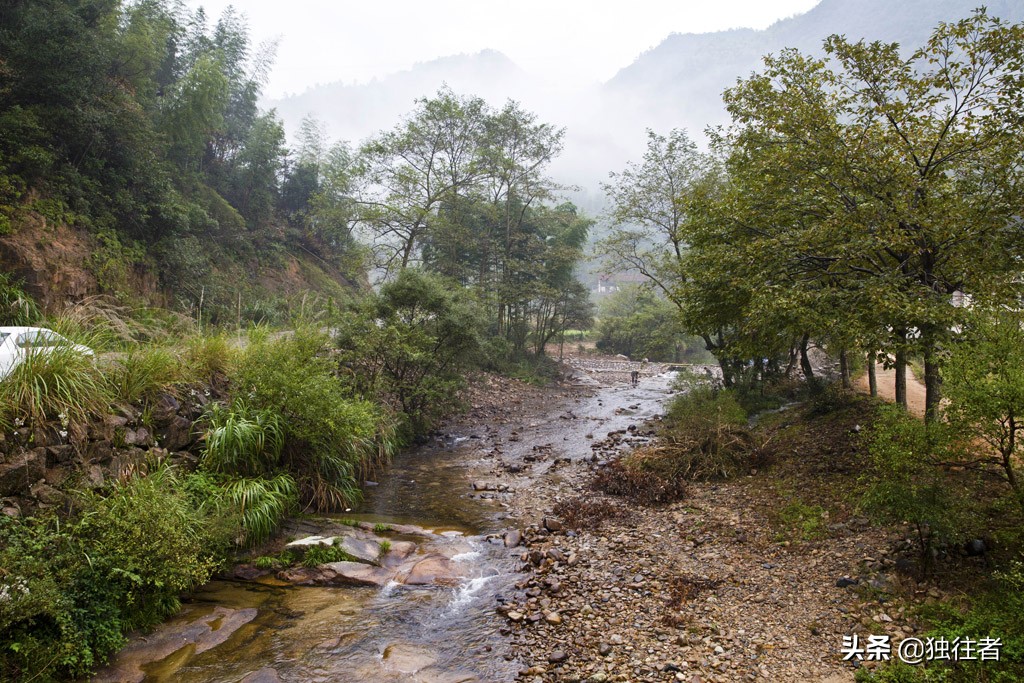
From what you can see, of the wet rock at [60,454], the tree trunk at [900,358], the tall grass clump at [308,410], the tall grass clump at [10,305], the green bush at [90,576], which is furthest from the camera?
the tall grass clump at [10,305]

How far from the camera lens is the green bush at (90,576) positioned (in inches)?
161

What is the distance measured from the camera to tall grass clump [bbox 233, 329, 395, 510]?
8.05 meters

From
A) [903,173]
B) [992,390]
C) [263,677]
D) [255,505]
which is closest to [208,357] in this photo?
[255,505]

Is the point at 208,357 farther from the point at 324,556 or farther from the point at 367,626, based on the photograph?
the point at 367,626

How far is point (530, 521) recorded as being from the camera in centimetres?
829

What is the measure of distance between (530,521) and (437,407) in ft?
23.0

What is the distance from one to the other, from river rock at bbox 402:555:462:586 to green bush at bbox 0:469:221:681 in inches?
87.8

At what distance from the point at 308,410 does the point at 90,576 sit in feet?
11.6

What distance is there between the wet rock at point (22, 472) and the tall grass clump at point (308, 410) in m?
2.96

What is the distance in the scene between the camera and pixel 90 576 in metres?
4.71

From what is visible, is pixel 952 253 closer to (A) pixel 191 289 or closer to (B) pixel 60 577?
(B) pixel 60 577

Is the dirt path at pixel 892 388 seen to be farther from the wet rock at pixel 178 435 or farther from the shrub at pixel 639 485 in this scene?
the wet rock at pixel 178 435

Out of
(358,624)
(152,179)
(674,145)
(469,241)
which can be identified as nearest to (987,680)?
(358,624)

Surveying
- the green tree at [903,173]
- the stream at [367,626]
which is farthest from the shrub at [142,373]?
the green tree at [903,173]
